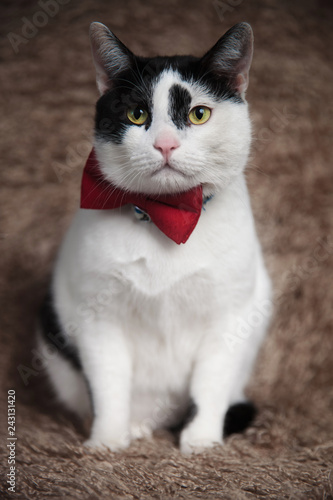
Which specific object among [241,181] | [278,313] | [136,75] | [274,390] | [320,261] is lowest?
[274,390]

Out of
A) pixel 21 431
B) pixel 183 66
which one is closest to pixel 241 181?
pixel 183 66

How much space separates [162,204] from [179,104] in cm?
27

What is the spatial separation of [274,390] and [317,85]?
1.42 meters

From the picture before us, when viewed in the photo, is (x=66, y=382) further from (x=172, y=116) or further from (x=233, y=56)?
(x=233, y=56)

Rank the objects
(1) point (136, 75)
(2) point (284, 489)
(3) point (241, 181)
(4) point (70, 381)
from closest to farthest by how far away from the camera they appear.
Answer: (2) point (284, 489), (1) point (136, 75), (3) point (241, 181), (4) point (70, 381)

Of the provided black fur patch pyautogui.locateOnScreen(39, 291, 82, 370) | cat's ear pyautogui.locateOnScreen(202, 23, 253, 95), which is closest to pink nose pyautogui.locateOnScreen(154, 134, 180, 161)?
cat's ear pyautogui.locateOnScreen(202, 23, 253, 95)

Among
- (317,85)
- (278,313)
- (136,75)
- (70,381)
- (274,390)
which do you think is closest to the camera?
(136,75)

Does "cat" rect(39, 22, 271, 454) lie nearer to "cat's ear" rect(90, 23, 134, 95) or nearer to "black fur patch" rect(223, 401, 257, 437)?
"cat's ear" rect(90, 23, 134, 95)

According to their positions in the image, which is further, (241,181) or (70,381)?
(70,381)

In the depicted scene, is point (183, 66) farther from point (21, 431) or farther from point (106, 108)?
point (21, 431)

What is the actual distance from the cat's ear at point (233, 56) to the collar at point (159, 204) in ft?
1.07

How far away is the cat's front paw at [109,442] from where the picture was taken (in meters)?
1.56

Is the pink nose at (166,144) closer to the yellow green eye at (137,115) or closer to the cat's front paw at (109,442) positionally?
the yellow green eye at (137,115)

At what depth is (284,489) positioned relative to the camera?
1.32 metres
